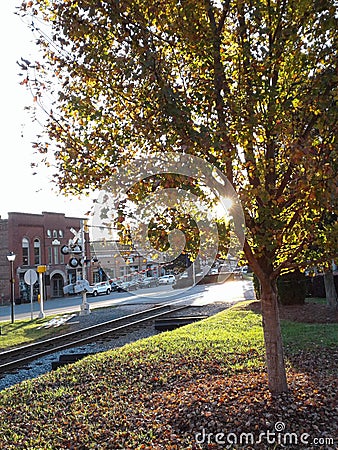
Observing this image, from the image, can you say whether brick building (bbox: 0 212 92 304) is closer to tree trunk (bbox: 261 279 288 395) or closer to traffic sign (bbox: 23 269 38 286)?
traffic sign (bbox: 23 269 38 286)

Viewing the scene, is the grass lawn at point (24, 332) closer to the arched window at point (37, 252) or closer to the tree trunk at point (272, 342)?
the tree trunk at point (272, 342)

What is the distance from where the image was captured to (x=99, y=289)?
46375 millimetres

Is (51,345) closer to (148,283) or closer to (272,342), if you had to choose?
(272,342)

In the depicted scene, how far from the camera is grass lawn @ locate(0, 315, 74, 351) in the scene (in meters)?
14.9

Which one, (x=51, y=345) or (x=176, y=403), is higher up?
(x=176, y=403)

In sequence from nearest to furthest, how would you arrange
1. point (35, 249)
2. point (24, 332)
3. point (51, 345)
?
point (51, 345) → point (24, 332) → point (35, 249)

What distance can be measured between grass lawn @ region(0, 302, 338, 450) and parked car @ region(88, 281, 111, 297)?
37206 millimetres

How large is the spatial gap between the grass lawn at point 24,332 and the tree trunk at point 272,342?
10.6m

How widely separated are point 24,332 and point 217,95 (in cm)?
1501

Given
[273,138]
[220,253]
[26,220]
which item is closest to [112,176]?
[220,253]

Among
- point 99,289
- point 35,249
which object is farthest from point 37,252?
point 99,289

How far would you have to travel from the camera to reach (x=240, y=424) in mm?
4363

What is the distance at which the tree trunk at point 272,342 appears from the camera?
200 inches

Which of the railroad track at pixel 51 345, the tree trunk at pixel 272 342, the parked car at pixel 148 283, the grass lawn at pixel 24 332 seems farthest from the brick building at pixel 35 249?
the tree trunk at pixel 272 342
